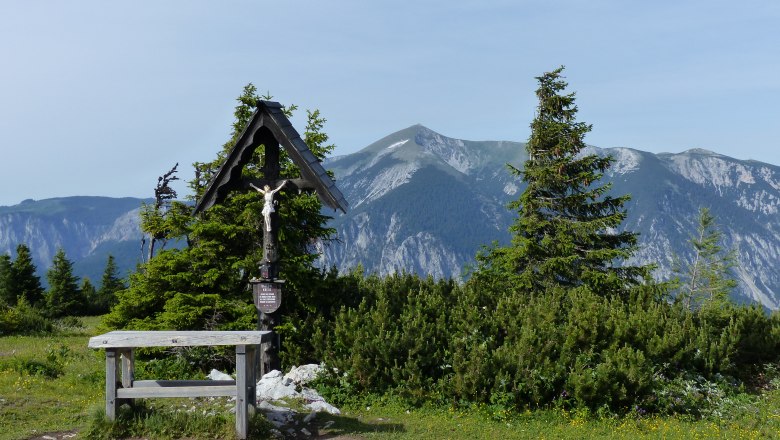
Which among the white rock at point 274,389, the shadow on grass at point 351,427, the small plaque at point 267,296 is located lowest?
the shadow on grass at point 351,427

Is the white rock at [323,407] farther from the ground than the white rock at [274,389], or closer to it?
closer to it

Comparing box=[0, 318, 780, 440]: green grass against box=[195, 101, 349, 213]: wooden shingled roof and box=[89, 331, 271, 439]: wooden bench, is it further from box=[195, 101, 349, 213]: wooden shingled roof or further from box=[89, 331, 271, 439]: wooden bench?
box=[195, 101, 349, 213]: wooden shingled roof

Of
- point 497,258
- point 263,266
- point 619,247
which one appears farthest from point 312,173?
point 619,247

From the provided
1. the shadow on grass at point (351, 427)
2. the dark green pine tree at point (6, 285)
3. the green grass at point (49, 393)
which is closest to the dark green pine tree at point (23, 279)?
the dark green pine tree at point (6, 285)

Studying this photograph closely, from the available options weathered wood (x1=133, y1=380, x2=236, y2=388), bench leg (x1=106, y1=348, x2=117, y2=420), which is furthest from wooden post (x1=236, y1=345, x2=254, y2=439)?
bench leg (x1=106, y1=348, x2=117, y2=420)

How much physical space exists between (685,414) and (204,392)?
8.83 meters

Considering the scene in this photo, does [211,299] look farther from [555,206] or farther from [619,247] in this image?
[619,247]

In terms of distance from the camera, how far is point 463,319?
45.5 feet

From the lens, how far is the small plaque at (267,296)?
13102mm

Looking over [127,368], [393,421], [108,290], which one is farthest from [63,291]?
[393,421]

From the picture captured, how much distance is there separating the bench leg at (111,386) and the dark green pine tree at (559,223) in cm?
1494

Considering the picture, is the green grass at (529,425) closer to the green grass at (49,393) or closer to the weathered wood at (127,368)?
the weathered wood at (127,368)

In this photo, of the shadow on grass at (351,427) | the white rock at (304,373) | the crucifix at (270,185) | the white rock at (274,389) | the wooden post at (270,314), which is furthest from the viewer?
the wooden post at (270,314)

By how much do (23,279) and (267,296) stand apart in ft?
115
